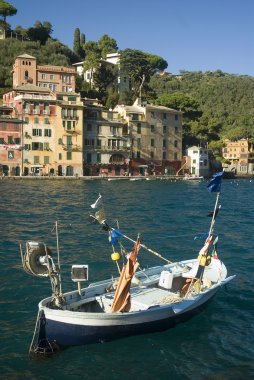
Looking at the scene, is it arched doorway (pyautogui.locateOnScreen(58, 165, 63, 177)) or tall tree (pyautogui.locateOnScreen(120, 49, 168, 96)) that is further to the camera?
tall tree (pyautogui.locateOnScreen(120, 49, 168, 96))

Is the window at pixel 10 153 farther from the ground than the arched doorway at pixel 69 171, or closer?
farther from the ground

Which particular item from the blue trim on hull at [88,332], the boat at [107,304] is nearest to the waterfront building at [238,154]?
the boat at [107,304]

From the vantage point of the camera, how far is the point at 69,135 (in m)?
78.8

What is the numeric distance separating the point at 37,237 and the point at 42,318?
1536 centimetres

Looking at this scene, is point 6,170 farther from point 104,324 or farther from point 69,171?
point 104,324

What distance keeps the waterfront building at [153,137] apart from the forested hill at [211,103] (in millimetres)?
8110

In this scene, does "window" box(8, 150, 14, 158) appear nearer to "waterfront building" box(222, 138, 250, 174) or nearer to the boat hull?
"waterfront building" box(222, 138, 250, 174)

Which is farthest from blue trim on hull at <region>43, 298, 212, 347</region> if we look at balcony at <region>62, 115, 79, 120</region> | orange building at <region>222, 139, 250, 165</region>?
orange building at <region>222, 139, 250, 165</region>

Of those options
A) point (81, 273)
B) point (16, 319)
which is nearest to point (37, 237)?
point (16, 319)

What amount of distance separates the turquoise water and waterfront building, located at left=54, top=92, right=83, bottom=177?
40.1 m

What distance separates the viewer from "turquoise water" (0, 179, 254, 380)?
11.7 m

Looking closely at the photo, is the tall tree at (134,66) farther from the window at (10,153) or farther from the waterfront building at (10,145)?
the window at (10,153)

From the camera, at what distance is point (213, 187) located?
15.4 meters

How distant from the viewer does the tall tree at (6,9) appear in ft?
361
